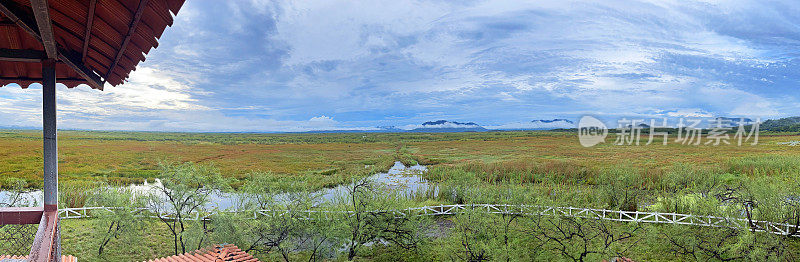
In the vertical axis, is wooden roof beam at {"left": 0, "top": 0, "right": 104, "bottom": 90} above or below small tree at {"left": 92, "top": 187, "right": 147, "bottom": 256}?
above

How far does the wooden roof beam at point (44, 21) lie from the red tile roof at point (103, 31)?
0.18 metres

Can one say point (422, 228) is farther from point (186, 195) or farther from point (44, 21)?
point (44, 21)

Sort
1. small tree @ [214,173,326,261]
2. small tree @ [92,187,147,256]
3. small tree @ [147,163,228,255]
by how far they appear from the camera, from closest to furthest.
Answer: small tree @ [214,173,326,261], small tree @ [147,163,228,255], small tree @ [92,187,147,256]

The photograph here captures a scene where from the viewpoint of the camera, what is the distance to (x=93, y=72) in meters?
3.99

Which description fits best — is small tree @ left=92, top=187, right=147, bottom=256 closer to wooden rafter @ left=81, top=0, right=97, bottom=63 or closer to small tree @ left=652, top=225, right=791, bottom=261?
wooden rafter @ left=81, top=0, right=97, bottom=63

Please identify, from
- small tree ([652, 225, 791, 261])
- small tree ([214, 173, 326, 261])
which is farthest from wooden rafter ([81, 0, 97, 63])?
small tree ([652, 225, 791, 261])

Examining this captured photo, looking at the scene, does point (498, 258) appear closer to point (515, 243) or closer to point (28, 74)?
point (515, 243)

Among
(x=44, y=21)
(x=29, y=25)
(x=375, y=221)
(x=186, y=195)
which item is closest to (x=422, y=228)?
(x=375, y=221)

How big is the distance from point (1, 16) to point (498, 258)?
10.8 meters

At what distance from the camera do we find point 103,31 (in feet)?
9.34

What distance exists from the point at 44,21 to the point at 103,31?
22.9 inches

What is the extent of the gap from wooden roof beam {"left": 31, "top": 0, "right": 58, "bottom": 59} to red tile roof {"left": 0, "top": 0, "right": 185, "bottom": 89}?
181mm

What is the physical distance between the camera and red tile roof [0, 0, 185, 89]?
7.87 feet

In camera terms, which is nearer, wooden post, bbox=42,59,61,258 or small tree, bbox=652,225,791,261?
wooden post, bbox=42,59,61,258
